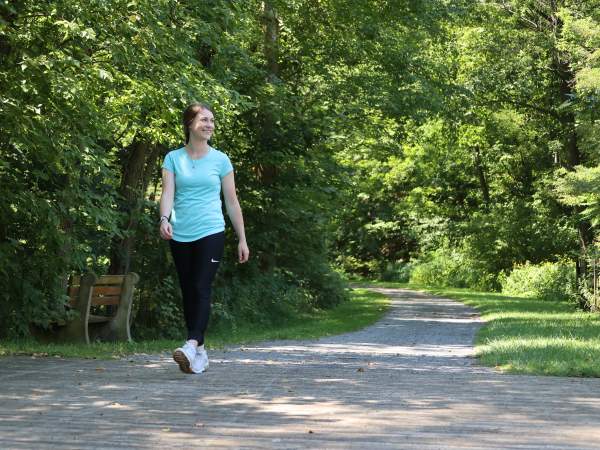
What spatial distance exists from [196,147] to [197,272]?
928 millimetres

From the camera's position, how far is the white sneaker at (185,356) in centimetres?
726

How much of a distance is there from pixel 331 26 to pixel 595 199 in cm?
743

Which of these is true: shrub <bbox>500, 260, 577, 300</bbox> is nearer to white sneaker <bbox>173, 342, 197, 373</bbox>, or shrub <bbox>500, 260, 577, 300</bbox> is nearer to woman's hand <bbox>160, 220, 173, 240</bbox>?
white sneaker <bbox>173, 342, 197, 373</bbox>

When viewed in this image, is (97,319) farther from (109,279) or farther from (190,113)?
(190,113)

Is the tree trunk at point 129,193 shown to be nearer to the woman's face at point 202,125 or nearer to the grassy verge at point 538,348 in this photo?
the grassy verge at point 538,348

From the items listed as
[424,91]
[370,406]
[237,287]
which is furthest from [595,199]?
[370,406]

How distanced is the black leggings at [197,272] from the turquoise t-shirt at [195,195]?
0.06m

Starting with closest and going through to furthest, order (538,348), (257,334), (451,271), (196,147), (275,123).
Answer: (196,147), (538,348), (257,334), (275,123), (451,271)

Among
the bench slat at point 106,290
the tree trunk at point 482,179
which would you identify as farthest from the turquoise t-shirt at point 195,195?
the tree trunk at point 482,179

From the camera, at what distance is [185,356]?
727 centimetres

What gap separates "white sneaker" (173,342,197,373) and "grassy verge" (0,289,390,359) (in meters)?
2.42

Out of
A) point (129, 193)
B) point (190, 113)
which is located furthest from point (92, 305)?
point (190, 113)

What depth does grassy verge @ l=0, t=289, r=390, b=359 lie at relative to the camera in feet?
34.5

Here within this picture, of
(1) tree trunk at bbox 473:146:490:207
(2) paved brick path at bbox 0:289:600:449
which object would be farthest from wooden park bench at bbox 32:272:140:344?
(1) tree trunk at bbox 473:146:490:207
